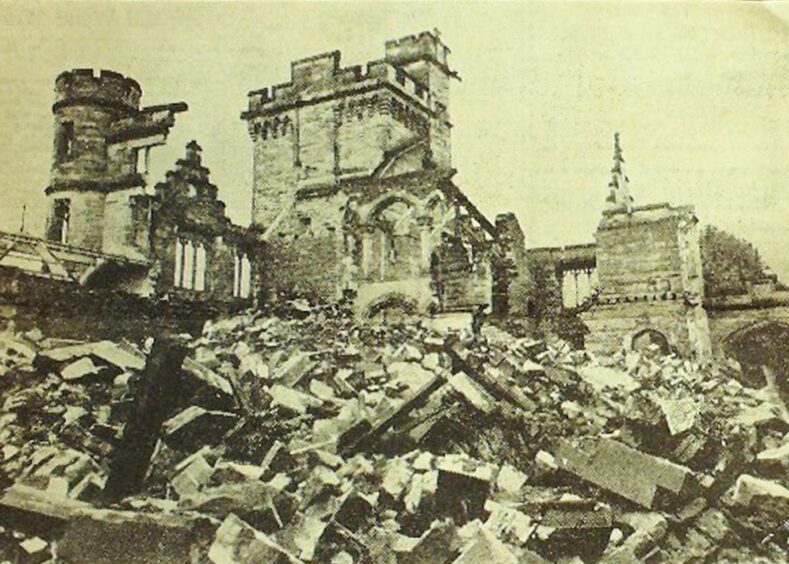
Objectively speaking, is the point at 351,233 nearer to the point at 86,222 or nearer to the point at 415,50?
the point at 86,222

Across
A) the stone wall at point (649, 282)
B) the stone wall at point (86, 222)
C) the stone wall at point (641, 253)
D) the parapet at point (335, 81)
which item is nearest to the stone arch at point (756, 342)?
the stone wall at point (649, 282)

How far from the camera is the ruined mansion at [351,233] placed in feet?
38.1

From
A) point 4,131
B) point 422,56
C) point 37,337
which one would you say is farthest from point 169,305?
point 422,56

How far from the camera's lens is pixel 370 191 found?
1555 cm

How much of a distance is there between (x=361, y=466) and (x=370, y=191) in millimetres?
11410

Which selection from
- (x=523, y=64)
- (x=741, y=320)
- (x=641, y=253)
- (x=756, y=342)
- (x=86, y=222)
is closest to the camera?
Result: (x=523, y=64)

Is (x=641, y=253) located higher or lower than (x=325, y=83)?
lower

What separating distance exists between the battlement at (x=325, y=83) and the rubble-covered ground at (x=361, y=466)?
13626 millimetres

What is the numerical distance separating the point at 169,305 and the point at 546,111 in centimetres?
588

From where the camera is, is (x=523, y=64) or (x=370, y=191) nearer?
(x=523, y=64)

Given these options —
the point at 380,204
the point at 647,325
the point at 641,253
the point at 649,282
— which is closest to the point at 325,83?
the point at 380,204

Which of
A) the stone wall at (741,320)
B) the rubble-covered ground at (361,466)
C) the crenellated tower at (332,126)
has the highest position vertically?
the crenellated tower at (332,126)

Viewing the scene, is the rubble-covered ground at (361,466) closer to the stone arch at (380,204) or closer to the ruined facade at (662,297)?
the ruined facade at (662,297)

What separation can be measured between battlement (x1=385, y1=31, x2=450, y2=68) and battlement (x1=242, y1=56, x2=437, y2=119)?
1211 millimetres
